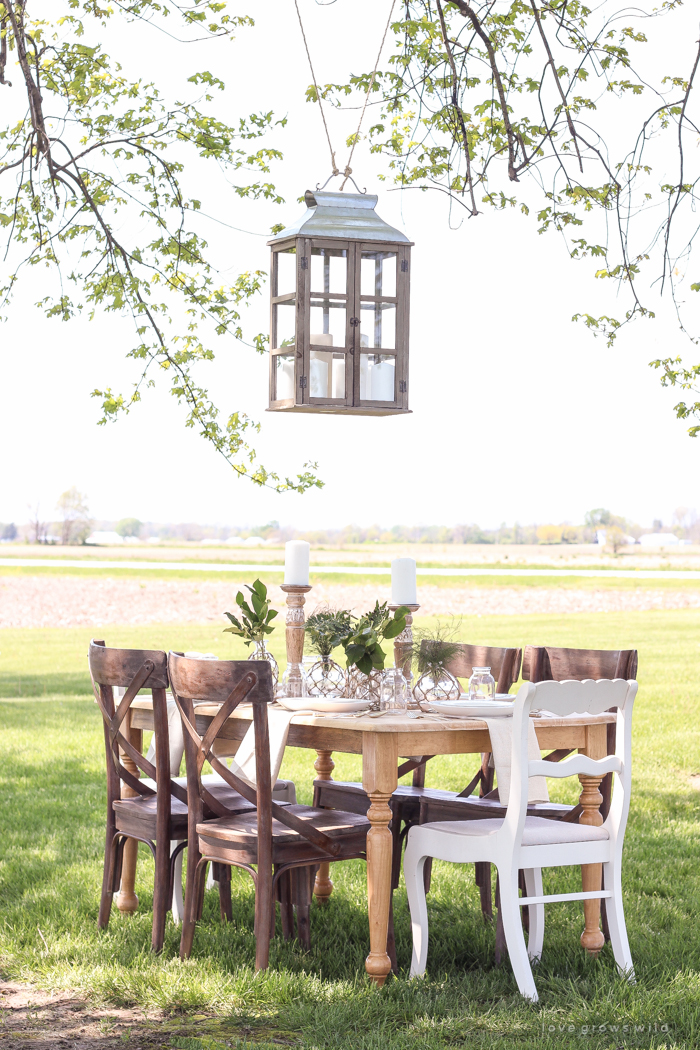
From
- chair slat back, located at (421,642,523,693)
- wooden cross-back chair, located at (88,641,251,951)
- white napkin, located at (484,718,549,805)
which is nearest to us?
white napkin, located at (484,718,549,805)

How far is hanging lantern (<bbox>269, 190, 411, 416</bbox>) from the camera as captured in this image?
162 inches

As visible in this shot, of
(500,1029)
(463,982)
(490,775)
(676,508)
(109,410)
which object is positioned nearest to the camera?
(500,1029)

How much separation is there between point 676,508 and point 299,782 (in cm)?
5407

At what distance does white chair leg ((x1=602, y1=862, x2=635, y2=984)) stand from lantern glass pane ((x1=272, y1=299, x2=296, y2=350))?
2218 millimetres

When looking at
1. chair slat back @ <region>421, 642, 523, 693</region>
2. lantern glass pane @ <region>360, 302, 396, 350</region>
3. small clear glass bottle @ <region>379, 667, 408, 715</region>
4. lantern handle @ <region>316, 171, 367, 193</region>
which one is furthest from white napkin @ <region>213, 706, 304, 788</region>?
lantern handle @ <region>316, 171, 367, 193</region>

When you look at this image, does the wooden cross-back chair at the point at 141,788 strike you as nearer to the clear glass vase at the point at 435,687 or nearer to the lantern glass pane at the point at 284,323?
the clear glass vase at the point at 435,687

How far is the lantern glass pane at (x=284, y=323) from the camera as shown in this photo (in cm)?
419

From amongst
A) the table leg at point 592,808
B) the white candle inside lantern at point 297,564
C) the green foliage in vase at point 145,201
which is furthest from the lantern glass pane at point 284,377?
the green foliage in vase at point 145,201

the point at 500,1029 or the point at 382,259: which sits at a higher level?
the point at 382,259

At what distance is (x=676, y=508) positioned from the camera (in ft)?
193

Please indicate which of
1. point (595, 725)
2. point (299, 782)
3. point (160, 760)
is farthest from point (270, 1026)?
point (299, 782)

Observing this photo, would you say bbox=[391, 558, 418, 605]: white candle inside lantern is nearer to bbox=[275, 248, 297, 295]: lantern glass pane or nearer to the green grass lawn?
bbox=[275, 248, 297, 295]: lantern glass pane

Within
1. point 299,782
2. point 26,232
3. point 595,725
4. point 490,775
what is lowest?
point 299,782

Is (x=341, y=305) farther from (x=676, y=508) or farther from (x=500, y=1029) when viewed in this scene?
(x=676, y=508)
